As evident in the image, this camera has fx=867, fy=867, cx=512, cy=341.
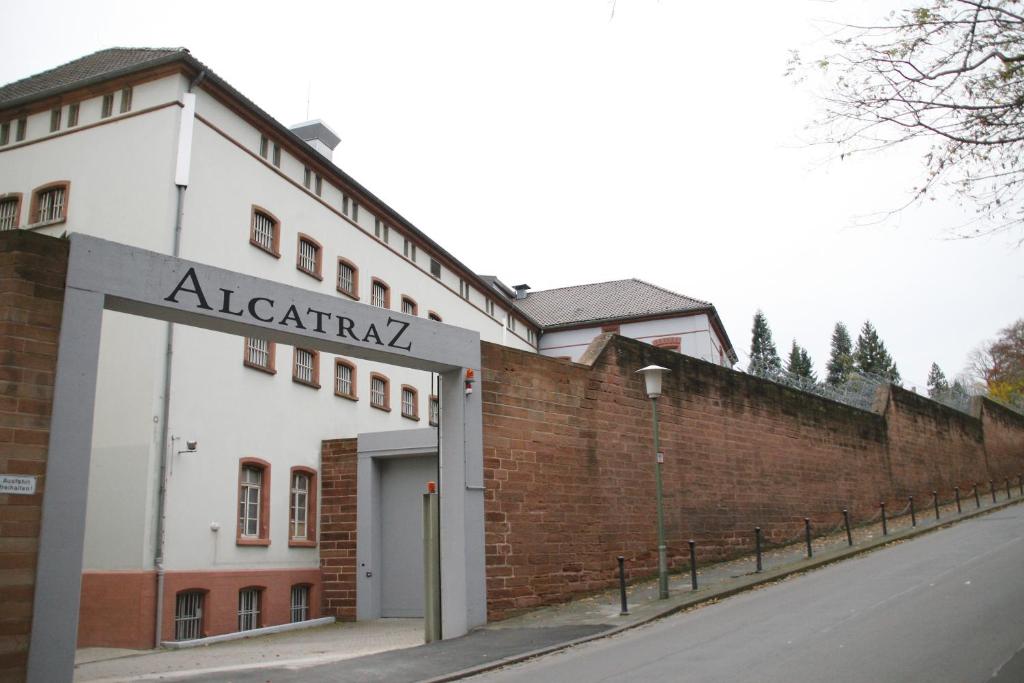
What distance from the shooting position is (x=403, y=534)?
720 inches

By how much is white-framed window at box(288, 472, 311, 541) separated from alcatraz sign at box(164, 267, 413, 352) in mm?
10233

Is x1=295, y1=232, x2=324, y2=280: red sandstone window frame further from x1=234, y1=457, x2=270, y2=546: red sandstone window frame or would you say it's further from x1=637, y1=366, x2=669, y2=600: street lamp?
x1=637, y1=366, x2=669, y2=600: street lamp

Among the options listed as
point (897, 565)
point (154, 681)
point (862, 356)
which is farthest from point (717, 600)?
point (862, 356)

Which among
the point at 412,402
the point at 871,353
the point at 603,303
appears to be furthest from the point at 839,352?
the point at 412,402

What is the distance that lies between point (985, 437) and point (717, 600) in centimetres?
2777

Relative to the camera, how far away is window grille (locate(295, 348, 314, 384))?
76.8ft

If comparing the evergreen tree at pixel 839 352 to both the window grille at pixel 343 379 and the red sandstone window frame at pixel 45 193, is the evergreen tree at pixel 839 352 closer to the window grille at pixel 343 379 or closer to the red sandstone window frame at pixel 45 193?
the window grille at pixel 343 379

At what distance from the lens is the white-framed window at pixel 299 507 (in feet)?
70.8

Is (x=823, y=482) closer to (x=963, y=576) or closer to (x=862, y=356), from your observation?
(x=963, y=576)

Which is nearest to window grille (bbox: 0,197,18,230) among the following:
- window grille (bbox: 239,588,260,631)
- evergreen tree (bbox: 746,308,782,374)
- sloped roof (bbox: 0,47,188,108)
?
sloped roof (bbox: 0,47,188,108)

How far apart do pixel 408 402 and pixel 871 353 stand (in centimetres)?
7127

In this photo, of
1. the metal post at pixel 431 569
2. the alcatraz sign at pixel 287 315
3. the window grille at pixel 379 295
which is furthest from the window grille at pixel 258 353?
the metal post at pixel 431 569

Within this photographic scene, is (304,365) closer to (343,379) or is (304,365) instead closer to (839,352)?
(343,379)

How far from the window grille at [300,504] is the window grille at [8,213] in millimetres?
9114
